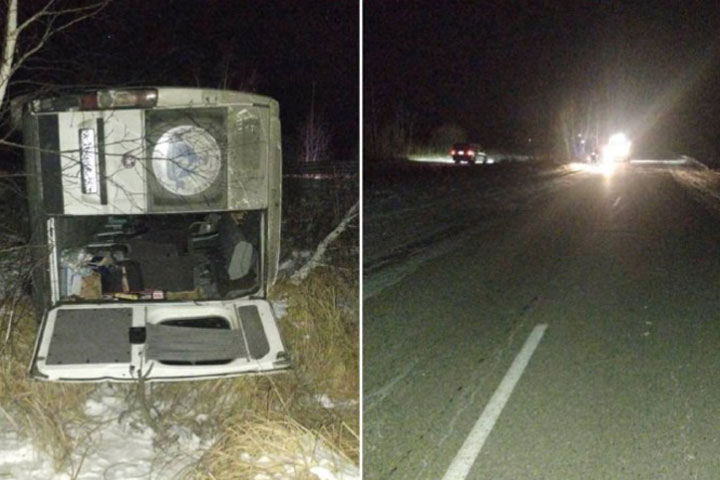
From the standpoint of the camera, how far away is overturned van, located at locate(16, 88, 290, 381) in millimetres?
5434

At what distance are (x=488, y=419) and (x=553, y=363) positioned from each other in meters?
1.56

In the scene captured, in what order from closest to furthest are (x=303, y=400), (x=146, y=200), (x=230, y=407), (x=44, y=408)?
(x=44, y=408) → (x=230, y=407) → (x=303, y=400) → (x=146, y=200)

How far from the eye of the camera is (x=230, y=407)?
536cm

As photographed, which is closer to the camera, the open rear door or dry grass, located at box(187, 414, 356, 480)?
dry grass, located at box(187, 414, 356, 480)

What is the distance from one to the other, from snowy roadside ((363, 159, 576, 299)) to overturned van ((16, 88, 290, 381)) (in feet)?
10.9

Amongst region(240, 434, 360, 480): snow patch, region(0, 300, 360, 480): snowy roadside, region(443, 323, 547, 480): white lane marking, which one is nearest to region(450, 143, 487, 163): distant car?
region(443, 323, 547, 480): white lane marking

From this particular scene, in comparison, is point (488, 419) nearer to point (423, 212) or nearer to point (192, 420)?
point (192, 420)

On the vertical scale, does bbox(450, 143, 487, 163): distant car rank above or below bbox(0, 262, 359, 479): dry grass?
above

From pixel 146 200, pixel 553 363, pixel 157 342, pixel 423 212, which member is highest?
pixel 146 200

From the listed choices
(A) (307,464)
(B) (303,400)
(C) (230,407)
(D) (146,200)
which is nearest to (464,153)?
(D) (146,200)

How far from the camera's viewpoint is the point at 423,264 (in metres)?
11.5

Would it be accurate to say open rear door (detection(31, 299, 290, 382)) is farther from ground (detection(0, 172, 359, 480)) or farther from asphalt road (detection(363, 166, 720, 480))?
asphalt road (detection(363, 166, 720, 480))

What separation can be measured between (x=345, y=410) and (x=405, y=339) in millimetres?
1881

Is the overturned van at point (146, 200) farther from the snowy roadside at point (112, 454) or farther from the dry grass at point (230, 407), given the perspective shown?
the snowy roadside at point (112, 454)
